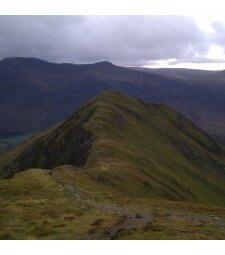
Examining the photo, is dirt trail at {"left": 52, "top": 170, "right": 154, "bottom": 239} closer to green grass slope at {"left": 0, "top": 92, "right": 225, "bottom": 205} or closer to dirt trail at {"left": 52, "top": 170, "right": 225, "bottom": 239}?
dirt trail at {"left": 52, "top": 170, "right": 225, "bottom": 239}

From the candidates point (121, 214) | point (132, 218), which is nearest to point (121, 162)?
point (121, 214)

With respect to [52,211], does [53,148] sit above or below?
below

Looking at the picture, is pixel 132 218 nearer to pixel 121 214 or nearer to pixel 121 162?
pixel 121 214

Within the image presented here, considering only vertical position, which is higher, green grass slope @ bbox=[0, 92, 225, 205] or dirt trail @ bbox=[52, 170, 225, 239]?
dirt trail @ bbox=[52, 170, 225, 239]

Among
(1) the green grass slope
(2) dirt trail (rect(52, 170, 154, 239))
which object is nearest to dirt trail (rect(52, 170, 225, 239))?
(2) dirt trail (rect(52, 170, 154, 239))

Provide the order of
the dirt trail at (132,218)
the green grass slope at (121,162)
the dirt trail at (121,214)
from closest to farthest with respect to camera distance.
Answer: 1. the dirt trail at (132,218)
2. the dirt trail at (121,214)
3. the green grass slope at (121,162)

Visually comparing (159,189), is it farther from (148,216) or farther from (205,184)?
(205,184)

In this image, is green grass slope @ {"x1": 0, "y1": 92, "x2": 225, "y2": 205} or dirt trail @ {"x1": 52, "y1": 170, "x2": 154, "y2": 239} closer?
dirt trail @ {"x1": 52, "y1": 170, "x2": 154, "y2": 239}

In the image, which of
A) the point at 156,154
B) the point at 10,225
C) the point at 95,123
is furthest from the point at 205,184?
the point at 10,225

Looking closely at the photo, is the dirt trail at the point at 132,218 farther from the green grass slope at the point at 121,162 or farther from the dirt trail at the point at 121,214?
the green grass slope at the point at 121,162

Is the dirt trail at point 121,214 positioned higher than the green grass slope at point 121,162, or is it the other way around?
the dirt trail at point 121,214

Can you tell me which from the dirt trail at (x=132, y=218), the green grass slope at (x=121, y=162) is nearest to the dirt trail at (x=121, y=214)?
the dirt trail at (x=132, y=218)
